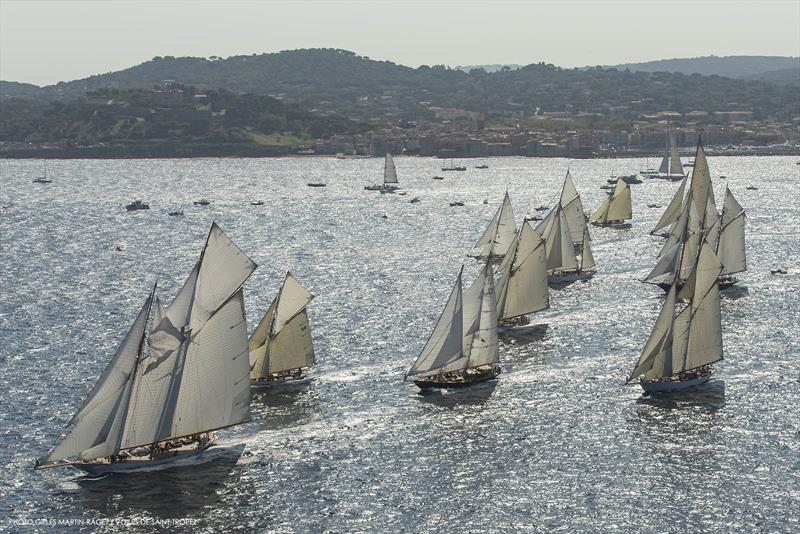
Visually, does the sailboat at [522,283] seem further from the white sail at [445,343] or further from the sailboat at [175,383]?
the sailboat at [175,383]

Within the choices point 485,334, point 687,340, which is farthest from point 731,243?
point 485,334

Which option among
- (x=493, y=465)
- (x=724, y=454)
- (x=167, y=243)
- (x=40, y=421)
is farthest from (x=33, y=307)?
(x=724, y=454)

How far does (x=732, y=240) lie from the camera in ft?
413

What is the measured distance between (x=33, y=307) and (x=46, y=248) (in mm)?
55889

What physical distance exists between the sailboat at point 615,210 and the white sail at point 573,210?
151 ft

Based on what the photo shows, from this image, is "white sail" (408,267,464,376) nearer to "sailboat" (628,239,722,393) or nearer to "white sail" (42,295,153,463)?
"sailboat" (628,239,722,393)

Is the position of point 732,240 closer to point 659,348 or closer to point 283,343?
point 659,348

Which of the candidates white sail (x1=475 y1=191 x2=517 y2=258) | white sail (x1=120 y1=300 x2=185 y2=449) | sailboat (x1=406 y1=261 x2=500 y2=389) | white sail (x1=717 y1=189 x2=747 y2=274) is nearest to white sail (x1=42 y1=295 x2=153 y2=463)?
white sail (x1=120 y1=300 x2=185 y2=449)

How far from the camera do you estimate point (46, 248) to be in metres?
174

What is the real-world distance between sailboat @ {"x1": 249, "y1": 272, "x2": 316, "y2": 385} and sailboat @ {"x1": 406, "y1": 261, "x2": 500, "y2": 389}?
8016mm

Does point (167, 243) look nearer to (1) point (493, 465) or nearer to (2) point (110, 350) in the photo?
(2) point (110, 350)

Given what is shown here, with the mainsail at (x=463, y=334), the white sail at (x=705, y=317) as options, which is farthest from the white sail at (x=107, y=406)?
the white sail at (x=705, y=317)

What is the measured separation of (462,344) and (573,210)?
5952 centimetres

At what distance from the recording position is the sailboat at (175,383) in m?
66.1
